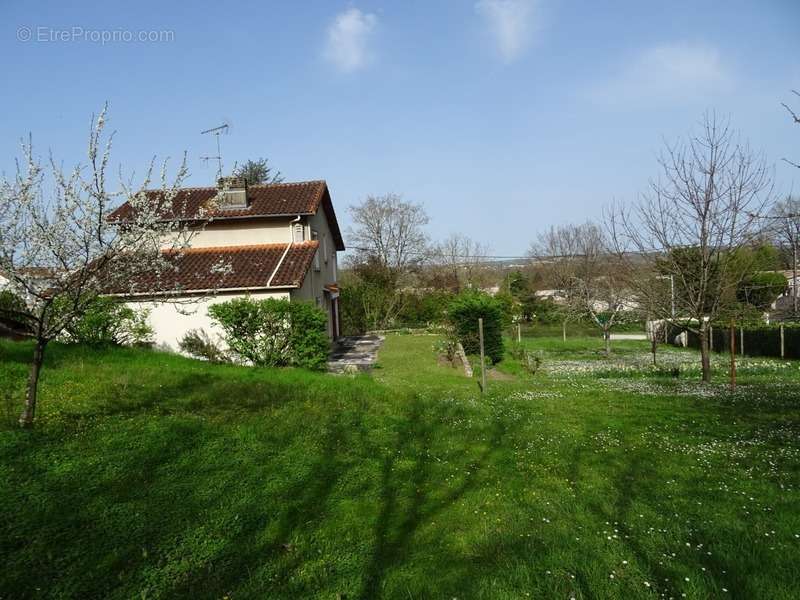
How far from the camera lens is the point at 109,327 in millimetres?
12773

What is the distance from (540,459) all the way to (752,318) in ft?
A: 71.2

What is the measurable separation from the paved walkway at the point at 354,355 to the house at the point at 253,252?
1.92 meters

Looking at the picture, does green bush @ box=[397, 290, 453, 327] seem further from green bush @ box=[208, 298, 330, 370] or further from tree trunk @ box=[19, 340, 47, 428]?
tree trunk @ box=[19, 340, 47, 428]

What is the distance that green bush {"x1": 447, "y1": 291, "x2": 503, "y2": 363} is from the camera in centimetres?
2027

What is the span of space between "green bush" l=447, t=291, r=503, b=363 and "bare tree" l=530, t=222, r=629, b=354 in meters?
4.85

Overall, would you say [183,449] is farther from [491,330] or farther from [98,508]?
[491,330]

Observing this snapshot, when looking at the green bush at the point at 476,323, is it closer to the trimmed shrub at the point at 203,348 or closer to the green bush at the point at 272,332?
A: the green bush at the point at 272,332

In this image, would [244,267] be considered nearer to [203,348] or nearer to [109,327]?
[203,348]

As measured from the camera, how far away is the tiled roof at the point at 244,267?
1595 cm

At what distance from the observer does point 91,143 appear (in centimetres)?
620

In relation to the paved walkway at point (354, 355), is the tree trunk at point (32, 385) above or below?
above

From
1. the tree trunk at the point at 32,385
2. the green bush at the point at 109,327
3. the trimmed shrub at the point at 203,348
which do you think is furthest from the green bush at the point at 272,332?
the tree trunk at the point at 32,385

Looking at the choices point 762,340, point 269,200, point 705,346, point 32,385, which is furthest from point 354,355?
point 762,340

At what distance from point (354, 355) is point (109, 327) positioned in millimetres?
9477
